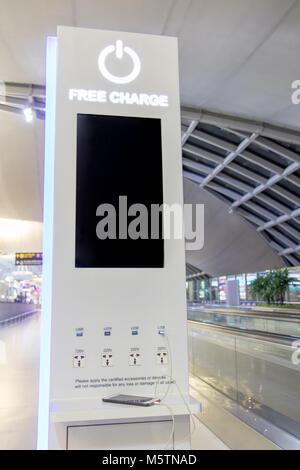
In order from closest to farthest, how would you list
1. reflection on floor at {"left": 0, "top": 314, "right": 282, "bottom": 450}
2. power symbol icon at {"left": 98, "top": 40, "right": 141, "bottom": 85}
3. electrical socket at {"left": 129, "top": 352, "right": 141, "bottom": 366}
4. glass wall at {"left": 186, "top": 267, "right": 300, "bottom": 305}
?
electrical socket at {"left": 129, "top": 352, "right": 141, "bottom": 366} → power symbol icon at {"left": 98, "top": 40, "right": 141, "bottom": 85} → reflection on floor at {"left": 0, "top": 314, "right": 282, "bottom": 450} → glass wall at {"left": 186, "top": 267, "right": 300, "bottom": 305}

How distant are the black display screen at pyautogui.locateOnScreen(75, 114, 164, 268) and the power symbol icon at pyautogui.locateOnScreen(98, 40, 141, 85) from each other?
0.35 metres

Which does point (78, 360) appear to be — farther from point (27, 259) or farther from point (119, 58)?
point (27, 259)

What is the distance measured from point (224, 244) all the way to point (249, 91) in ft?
93.0

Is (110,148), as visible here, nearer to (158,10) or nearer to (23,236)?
(158,10)

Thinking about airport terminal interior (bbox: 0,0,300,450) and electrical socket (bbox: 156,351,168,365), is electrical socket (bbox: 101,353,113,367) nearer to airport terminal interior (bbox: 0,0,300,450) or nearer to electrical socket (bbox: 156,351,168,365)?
airport terminal interior (bbox: 0,0,300,450)

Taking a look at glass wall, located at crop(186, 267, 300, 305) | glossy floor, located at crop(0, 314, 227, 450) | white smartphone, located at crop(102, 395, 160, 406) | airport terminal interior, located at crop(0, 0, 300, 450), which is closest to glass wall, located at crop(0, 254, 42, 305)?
airport terminal interior, located at crop(0, 0, 300, 450)

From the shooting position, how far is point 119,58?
3203 millimetres

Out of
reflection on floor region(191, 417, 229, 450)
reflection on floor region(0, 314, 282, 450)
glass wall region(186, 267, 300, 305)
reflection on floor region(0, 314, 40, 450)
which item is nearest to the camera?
reflection on floor region(191, 417, 229, 450)

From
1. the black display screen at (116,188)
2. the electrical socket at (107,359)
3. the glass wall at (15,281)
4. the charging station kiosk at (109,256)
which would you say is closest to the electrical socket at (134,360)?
the charging station kiosk at (109,256)

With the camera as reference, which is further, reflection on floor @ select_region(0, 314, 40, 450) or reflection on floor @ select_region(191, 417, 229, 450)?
reflection on floor @ select_region(0, 314, 40, 450)

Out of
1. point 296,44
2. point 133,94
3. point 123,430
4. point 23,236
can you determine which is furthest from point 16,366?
point 23,236

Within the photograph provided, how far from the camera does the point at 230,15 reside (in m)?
8.20

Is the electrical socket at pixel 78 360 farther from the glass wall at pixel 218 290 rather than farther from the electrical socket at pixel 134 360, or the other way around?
the glass wall at pixel 218 290

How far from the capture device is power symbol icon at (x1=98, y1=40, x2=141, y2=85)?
10.3ft
